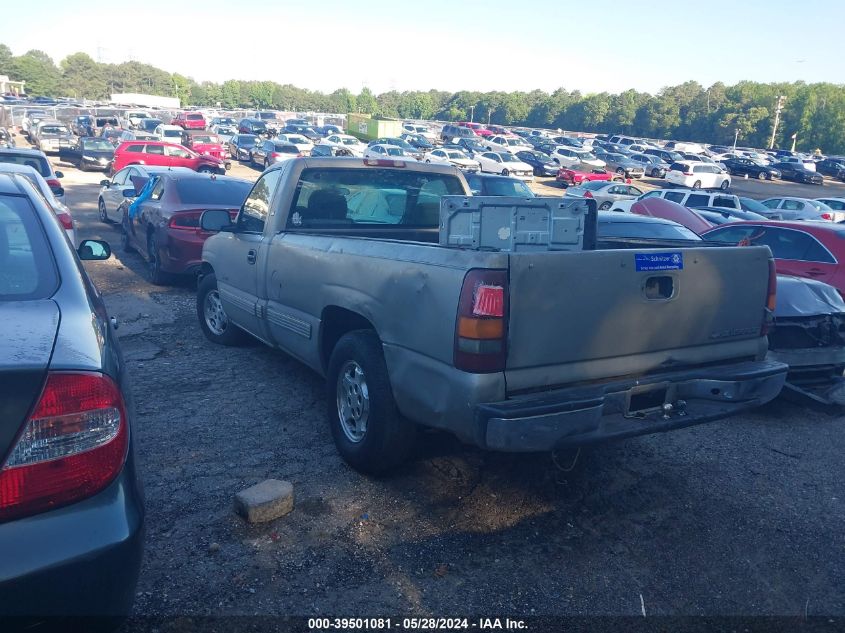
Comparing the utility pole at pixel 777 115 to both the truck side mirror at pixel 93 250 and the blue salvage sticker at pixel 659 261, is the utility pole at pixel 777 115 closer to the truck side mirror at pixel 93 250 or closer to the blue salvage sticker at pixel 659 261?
the blue salvage sticker at pixel 659 261

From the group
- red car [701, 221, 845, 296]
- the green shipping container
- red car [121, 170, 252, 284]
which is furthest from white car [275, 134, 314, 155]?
red car [701, 221, 845, 296]

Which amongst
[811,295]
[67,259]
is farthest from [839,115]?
[67,259]

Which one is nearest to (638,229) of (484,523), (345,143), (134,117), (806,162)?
(484,523)

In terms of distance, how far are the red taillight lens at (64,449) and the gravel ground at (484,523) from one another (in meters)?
A: 1.16

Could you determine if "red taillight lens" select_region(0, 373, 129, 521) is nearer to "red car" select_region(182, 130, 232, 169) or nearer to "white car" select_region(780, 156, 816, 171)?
"red car" select_region(182, 130, 232, 169)

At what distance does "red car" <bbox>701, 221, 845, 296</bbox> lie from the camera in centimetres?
878

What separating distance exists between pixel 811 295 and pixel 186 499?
526cm

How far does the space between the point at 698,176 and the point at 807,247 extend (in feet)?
102

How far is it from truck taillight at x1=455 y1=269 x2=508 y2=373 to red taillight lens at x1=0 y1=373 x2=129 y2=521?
1612mm

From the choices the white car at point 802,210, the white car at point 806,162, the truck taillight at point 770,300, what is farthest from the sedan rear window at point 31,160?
the white car at point 806,162

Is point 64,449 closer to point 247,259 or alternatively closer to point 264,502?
point 264,502

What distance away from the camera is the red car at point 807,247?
8.78 m

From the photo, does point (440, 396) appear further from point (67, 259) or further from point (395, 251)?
point (67, 259)

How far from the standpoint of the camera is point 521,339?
336 cm
